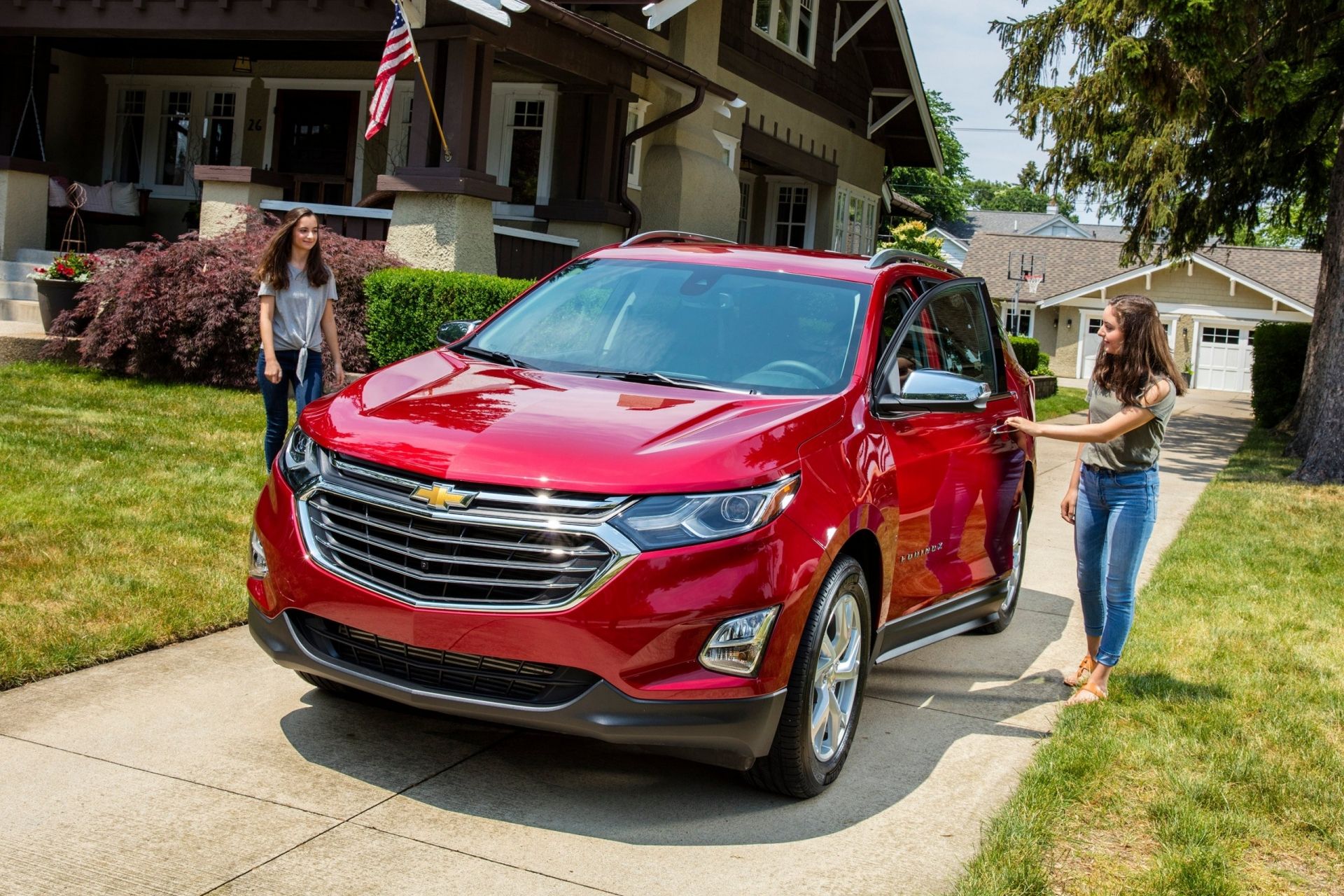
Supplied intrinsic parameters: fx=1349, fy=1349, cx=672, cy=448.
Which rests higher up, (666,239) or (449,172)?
(449,172)

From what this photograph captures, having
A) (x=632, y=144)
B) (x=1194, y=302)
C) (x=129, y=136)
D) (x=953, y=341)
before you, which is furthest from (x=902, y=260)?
(x=1194, y=302)

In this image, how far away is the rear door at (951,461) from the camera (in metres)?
5.31

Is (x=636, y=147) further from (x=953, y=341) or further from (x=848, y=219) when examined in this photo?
(x=953, y=341)

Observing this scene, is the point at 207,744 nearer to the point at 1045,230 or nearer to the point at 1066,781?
the point at 1066,781

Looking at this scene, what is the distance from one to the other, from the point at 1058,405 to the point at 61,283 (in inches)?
677

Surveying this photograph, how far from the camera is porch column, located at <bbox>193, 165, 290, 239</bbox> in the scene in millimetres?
14867

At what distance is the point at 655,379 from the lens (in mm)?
5152

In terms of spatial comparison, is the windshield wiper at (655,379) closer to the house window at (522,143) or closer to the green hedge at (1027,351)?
the house window at (522,143)

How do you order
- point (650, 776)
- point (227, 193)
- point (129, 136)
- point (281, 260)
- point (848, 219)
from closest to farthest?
point (650, 776) < point (281, 260) < point (227, 193) < point (129, 136) < point (848, 219)

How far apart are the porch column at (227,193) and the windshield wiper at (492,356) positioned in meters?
10.00

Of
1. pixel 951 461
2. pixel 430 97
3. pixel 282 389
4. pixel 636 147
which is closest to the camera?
pixel 951 461

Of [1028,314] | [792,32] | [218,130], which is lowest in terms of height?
[218,130]

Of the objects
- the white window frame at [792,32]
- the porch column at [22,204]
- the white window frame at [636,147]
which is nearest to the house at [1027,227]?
the white window frame at [792,32]

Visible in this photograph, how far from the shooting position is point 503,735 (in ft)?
16.5
